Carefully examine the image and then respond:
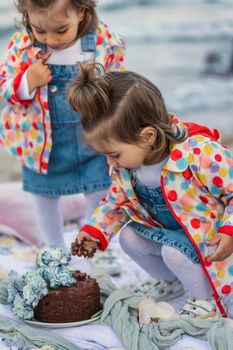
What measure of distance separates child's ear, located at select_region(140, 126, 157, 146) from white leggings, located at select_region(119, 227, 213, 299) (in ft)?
0.92

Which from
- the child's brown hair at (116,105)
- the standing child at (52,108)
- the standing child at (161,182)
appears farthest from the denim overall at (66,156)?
the child's brown hair at (116,105)

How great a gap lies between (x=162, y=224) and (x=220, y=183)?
0.24 meters

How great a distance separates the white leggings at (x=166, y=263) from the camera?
1.75 meters

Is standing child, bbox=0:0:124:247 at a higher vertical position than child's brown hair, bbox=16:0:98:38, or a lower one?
lower

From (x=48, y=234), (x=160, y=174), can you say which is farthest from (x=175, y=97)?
(x=160, y=174)

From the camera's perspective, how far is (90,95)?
5.30 ft

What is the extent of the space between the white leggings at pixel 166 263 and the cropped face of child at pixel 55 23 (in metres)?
0.58

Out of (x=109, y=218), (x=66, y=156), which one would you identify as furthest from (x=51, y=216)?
(x=109, y=218)

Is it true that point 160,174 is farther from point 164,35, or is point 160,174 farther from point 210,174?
point 164,35

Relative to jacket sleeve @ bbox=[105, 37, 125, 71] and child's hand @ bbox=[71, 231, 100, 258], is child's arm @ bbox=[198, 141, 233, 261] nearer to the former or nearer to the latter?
child's hand @ bbox=[71, 231, 100, 258]

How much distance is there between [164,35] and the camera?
5.84m

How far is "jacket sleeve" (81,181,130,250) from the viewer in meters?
1.83

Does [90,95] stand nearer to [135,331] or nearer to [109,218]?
[109,218]

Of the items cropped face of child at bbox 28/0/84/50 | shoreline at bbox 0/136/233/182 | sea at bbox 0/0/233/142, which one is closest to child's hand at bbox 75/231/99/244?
cropped face of child at bbox 28/0/84/50
